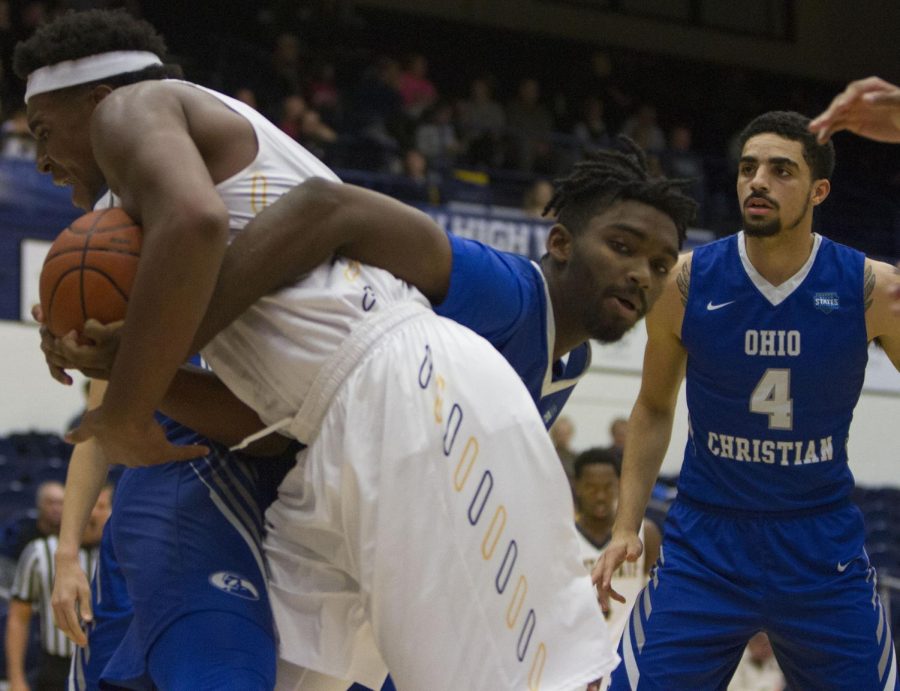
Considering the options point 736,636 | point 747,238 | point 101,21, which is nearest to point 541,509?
point 101,21

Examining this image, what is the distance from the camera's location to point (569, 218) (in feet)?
10.2

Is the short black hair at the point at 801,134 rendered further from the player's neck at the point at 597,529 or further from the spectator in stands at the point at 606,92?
the spectator in stands at the point at 606,92

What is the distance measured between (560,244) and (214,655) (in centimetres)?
115

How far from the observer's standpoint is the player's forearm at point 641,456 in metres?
4.42

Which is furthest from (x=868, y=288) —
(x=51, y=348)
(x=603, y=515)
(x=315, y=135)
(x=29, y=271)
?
(x=315, y=135)

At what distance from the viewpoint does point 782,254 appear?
4.48m

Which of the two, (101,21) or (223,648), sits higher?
(101,21)

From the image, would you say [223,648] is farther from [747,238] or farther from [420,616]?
[747,238]

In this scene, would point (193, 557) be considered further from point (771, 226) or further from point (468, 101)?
point (468, 101)

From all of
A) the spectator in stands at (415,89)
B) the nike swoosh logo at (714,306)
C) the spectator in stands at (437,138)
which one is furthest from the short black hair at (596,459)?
the spectator in stands at (415,89)

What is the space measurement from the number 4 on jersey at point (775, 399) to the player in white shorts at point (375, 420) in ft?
5.70

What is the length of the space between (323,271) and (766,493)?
2087 millimetres

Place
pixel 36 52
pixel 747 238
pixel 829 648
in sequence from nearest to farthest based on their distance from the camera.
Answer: pixel 36 52
pixel 829 648
pixel 747 238

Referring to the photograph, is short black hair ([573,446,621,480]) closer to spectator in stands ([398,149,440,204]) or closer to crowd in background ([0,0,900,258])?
crowd in background ([0,0,900,258])
